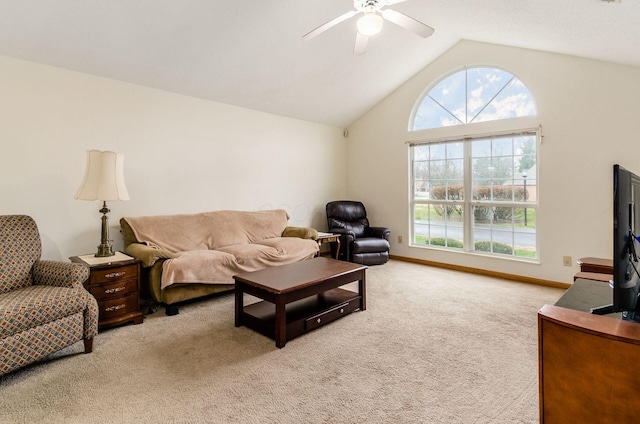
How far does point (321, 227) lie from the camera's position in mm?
5809

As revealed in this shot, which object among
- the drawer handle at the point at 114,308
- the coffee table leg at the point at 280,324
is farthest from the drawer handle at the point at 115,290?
the coffee table leg at the point at 280,324

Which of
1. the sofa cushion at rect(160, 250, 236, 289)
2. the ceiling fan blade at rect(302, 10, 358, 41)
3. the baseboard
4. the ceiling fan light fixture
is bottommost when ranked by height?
the baseboard

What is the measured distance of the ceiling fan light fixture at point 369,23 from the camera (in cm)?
223

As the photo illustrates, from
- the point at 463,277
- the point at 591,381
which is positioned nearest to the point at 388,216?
the point at 463,277

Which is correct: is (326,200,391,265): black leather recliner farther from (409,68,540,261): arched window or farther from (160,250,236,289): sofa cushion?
(160,250,236,289): sofa cushion

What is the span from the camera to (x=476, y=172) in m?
4.59

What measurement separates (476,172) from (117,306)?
4568mm

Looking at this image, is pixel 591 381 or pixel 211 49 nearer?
pixel 591 381

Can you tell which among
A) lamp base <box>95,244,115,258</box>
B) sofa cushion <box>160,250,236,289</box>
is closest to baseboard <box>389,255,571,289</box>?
sofa cushion <box>160,250,236,289</box>

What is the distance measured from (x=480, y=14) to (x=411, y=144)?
206cm

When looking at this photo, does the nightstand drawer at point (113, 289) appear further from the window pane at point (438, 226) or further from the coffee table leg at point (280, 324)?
the window pane at point (438, 226)

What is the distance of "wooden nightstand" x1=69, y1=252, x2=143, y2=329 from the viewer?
2.62m

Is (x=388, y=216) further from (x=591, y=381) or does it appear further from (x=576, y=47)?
(x=591, y=381)

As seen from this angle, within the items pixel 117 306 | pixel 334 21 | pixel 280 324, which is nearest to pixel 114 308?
pixel 117 306
